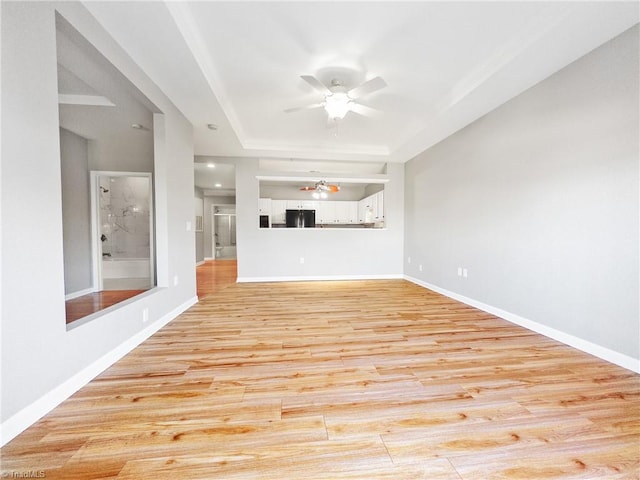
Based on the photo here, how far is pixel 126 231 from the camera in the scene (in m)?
4.77

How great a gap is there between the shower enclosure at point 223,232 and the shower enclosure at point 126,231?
424cm

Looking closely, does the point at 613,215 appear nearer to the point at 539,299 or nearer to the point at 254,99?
the point at 539,299

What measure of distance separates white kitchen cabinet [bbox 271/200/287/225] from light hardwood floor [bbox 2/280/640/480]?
190 inches

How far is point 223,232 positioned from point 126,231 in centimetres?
461

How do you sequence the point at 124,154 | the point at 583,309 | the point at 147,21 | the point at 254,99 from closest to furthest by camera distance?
the point at 147,21 < the point at 583,309 < the point at 254,99 < the point at 124,154

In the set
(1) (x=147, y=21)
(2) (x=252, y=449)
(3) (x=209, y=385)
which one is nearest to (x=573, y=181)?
(2) (x=252, y=449)

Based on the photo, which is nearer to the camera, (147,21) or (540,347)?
(147,21)

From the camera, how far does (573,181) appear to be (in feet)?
7.31

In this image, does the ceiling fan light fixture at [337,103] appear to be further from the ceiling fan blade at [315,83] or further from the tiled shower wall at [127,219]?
the tiled shower wall at [127,219]

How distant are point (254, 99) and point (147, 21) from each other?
4.63 feet

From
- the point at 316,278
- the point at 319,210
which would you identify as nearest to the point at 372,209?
the point at 319,210

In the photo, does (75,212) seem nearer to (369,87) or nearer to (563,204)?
(369,87)

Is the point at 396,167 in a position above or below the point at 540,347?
above

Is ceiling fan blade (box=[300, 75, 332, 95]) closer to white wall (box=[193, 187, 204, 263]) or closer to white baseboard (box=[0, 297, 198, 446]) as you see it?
white baseboard (box=[0, 297, 198, 446])
